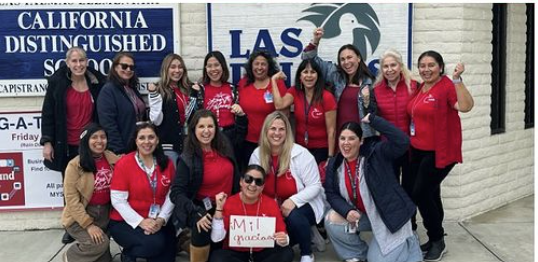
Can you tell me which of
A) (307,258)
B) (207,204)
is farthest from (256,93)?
(307,258)

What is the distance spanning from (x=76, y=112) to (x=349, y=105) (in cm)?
230

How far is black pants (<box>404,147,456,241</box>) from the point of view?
4.38m

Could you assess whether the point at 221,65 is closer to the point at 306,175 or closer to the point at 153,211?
the point at 306,175

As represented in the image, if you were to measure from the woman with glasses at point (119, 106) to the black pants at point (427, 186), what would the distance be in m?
2.30

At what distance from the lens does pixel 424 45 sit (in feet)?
17.9

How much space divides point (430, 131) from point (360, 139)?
1.70 feet

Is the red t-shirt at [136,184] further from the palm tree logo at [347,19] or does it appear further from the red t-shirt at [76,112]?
the palm tree logo at [347,19]

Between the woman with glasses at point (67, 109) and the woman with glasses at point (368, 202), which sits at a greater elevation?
the woman with glasses at point (67, 109)

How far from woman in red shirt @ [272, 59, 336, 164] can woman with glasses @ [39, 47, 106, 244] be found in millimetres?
1593

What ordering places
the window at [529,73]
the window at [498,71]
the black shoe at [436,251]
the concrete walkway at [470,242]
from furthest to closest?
1. the window at [529,73]
2. the window at [498,71]
3. the concrete walkway at [470,242]
4. the black shoe at [436,251]

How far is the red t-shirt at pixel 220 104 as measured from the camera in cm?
489

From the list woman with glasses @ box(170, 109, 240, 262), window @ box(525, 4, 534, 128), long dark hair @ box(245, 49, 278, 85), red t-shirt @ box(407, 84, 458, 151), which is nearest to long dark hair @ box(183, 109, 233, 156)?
woman with glasses @ box(170, 109, 240, 262)

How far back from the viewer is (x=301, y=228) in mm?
4324

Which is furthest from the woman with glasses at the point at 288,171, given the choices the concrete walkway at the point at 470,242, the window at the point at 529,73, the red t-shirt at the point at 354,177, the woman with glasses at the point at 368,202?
the window at the point at 529,73
